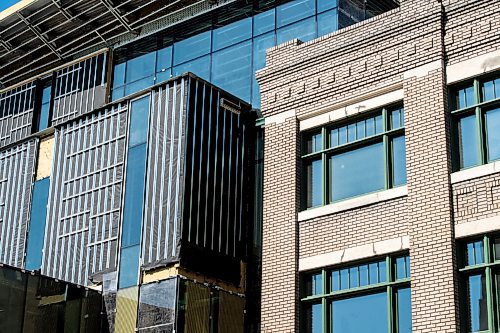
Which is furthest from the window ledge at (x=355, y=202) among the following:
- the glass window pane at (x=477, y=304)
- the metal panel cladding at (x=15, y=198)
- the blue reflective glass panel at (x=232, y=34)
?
the metal panel cladding at (x=15, y=198)

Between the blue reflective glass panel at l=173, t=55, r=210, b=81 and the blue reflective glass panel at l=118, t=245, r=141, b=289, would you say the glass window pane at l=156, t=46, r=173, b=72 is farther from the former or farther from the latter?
the blue reflective glass panel at l=118, t=245, r=141, b=289

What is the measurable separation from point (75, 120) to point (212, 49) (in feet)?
18.0

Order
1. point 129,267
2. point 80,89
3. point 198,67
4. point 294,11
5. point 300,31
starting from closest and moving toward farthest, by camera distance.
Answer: point 129,267 → point 300,31 → point 294,11 → point 198,67 → point 80,89

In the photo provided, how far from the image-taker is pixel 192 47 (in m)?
33.9

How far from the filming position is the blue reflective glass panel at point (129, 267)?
1026 inches

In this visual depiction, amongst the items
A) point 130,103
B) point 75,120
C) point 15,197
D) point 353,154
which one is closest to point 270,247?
point 353,154

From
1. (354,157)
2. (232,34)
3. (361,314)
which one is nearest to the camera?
(361,314)

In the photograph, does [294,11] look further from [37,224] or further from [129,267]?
[37,224]

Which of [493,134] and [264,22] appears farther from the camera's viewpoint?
[264,22]

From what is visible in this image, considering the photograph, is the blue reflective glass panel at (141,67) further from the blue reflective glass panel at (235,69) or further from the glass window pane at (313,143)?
the glass window pane at (313,143)

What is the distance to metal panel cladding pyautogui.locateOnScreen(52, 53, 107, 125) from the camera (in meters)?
34.9

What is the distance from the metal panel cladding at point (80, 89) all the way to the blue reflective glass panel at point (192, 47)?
2890 mm

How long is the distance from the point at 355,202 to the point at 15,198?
46.4 ft

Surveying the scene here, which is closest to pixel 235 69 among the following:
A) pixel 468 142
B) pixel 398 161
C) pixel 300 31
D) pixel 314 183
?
pixel 300 31
